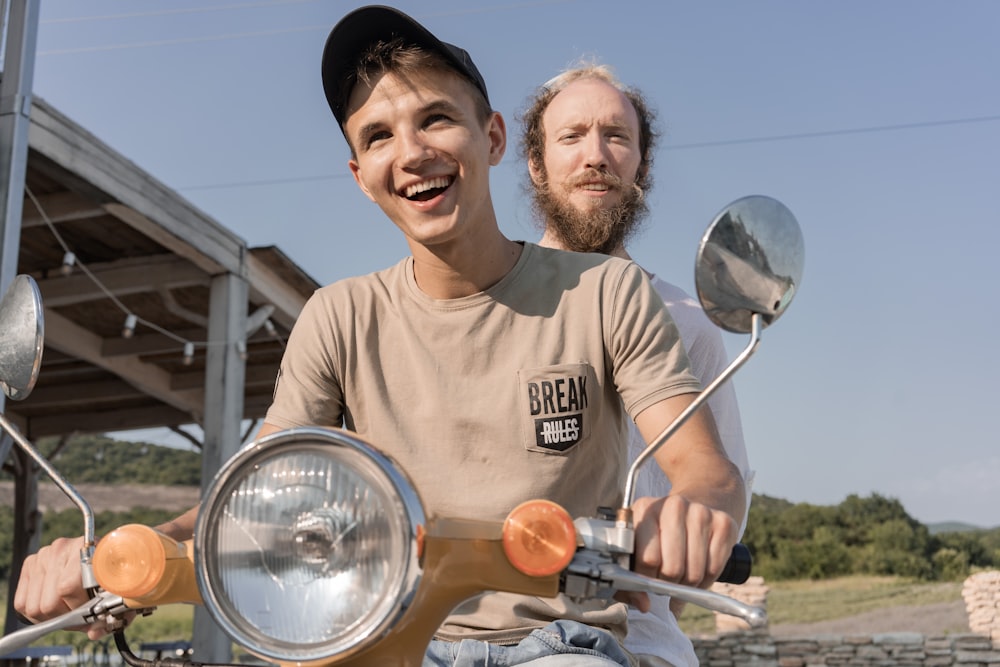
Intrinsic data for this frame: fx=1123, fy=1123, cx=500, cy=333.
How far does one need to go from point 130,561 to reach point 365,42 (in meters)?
0.91

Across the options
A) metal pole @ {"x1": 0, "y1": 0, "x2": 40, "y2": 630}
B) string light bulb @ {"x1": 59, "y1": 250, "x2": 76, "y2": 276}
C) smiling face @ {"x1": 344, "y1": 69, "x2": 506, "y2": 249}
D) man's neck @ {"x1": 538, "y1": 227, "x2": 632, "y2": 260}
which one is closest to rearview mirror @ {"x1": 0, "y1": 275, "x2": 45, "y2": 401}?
smiling face @ {"x1": 344, "y1": 69, "x2": 506, "y2": 249}

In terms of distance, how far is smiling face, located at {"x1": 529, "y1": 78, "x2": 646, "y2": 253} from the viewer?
3082mm

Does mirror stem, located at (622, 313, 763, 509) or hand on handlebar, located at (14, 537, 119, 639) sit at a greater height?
mirror stem, located at (622, 313, 763, 509)

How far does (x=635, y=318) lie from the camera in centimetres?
167

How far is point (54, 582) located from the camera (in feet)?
4.13

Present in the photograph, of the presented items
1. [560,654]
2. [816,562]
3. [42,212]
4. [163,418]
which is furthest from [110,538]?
[816,562]

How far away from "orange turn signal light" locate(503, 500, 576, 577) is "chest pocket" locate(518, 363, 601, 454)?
628 mm

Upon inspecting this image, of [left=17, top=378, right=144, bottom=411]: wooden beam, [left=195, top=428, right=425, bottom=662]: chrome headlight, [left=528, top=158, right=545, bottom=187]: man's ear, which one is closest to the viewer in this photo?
[left=195, top=428, right=425, bottom=662]: chrome headlight

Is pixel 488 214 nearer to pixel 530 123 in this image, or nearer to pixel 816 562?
pixel 530 123

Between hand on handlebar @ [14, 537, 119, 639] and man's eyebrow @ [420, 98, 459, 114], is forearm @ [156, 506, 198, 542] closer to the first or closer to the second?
hand on handlebar @ [14, 537, 119, 639]

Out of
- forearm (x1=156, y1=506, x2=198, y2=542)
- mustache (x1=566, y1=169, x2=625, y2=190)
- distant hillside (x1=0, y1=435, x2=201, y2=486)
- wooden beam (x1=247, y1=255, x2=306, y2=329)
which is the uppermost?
distant hillside (x1=0, y1=435, x2=201, y2=486)

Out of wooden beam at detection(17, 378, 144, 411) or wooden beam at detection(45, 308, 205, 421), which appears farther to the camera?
wooden beam at detection(17, 378, 144, 411)

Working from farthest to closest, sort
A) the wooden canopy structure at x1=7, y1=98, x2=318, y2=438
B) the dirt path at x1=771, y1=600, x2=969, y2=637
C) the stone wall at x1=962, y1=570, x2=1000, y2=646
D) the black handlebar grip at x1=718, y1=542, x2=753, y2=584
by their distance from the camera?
the dirt path at x1=771, y1=600, x2=969, y2=637 < the stone wall at x1=962, y1=570, x2=1000, y2=646 < the wooden canopy structure at x1=7, y1=98, x2=318, y2=438 < the black handlebar grip at x1=718, y1=542, x2=753, y2=584

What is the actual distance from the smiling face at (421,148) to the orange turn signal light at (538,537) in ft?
2.45
